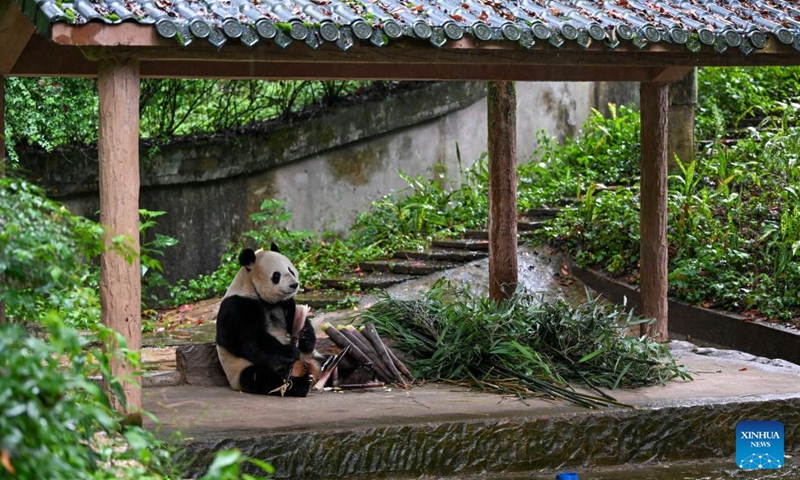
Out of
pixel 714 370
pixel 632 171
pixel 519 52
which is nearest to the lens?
pixel 519 52

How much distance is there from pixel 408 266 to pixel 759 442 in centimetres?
558

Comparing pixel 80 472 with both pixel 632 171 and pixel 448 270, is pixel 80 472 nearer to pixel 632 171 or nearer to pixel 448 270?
pixel 448 270

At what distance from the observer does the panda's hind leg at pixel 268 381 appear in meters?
7.31

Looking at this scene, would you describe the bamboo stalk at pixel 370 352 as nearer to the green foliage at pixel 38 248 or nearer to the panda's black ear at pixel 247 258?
the panda's black ear at pixel 247 258

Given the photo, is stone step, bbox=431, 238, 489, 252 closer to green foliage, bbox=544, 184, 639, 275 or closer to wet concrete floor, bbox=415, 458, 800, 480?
green foliage, bbox=544, 184, 639, 275

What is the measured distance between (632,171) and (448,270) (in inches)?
123

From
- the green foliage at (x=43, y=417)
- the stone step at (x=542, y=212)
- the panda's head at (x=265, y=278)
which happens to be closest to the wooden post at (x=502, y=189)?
the panda's head at (x=265, y=278)

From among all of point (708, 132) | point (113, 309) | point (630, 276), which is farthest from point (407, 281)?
point (113, 309)

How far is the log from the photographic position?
25.5 ft

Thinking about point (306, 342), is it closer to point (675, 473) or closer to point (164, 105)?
point (675, 473)

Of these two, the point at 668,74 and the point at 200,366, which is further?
the point at 668,74

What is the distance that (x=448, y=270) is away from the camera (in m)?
12.1

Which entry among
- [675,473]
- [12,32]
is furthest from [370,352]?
[12,32]

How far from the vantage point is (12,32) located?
283 inches
